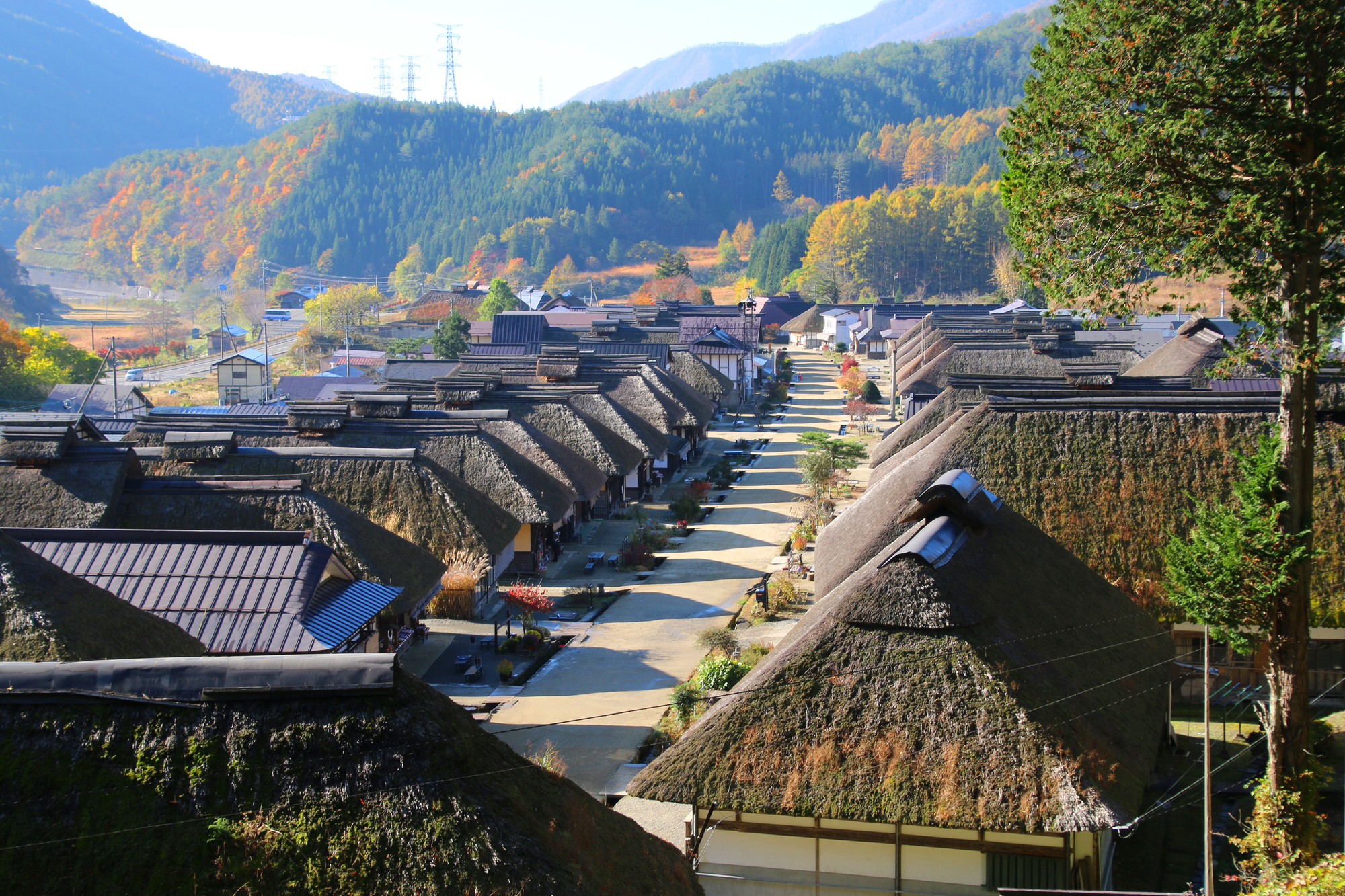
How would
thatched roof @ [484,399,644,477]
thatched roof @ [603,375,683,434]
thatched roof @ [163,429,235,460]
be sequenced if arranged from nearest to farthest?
thatched roof @ [163,429,235,460]
thatched roof @ [484,399,644,477]
thatched roof @ [603,375,683,434]


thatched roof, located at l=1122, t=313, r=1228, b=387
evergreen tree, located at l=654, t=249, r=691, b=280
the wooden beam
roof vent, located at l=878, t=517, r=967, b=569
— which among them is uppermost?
evergreen tree, located at l=654, t=249, r=691, b=280

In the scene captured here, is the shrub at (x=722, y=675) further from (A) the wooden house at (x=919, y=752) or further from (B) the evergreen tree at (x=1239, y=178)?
(B) the evergreen tree at (x=1239, y=178)

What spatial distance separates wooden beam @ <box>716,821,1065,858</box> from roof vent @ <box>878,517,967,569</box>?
3302 mm

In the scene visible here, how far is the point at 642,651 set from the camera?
24219 millimetres

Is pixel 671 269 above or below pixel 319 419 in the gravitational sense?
above

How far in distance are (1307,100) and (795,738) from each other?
10.1 meters

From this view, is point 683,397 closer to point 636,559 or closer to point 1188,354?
point 636,559

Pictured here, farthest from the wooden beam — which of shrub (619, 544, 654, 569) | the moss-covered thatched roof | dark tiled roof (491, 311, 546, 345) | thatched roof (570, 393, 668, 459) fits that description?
dark tiled roof (491, 311, 546, 345)

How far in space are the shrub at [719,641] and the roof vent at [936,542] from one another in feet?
26.3

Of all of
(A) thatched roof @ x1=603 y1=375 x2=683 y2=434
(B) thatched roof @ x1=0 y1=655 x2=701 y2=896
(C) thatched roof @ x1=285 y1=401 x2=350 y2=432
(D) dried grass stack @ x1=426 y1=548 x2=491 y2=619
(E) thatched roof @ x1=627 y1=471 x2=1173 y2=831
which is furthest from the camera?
(A) thatched roof @ x1=603 y1=375 x2=683 y2=434

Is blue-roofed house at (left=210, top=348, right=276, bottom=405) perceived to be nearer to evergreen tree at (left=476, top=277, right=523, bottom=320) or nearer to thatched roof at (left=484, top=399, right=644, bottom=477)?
evergreen tree at (left=476, top=277, right=523, bottom=320)

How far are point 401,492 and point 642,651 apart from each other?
766 centimetres

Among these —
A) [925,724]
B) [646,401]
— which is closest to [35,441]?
[925,724]

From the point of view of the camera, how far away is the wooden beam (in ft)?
40.8
